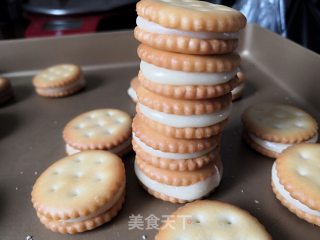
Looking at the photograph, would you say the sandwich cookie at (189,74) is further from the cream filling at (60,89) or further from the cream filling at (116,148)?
the cream filling at (60,89)

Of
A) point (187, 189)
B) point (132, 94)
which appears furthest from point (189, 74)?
point (132, 94)

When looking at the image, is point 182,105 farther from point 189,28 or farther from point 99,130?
point 99,130

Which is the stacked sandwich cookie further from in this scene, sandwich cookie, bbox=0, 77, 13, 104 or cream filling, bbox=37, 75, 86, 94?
sandwich cookie, bbox=0, 77, 13, 104

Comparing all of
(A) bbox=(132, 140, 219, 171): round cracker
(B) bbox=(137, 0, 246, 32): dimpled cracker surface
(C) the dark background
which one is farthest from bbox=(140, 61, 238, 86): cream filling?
(C) the dark background

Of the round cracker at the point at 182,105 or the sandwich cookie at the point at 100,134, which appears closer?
the round cracker at the point at 182,105

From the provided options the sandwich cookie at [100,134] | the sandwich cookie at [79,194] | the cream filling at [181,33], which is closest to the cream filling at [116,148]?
the sandwich cookie at [100,134]

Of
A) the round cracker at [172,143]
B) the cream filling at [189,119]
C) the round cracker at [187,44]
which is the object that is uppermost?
the round cracker at [187,44]
